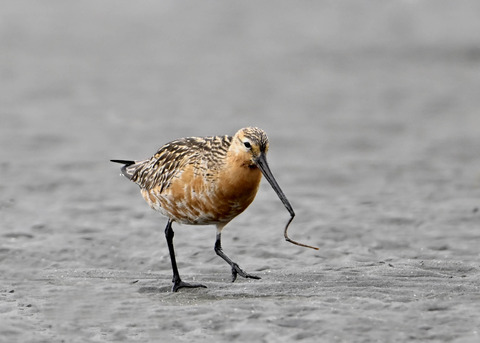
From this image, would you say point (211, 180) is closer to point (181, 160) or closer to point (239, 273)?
point (181, 160)

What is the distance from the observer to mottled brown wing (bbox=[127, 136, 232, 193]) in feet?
28.9

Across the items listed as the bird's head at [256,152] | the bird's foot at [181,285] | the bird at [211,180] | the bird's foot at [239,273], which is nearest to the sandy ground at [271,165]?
the bird's foot at [181,285]

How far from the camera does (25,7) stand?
76.4ft

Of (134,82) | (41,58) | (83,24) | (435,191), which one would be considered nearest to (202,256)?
(435,191)

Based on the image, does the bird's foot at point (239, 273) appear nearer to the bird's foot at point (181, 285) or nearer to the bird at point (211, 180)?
the bird at point (211, 180)

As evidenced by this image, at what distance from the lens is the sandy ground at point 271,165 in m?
7.91

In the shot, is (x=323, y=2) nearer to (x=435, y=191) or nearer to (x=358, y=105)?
(x=358, y=105)

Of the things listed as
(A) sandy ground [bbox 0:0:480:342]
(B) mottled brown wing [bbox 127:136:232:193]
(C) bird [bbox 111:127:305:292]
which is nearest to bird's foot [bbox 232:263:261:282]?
(C) bird [bbox 111:127:305:292]

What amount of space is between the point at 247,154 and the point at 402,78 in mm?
11981

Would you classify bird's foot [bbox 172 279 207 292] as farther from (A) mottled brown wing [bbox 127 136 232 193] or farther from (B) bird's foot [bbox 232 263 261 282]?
(A) mottled brown wing [bbox 127 136 232 193]

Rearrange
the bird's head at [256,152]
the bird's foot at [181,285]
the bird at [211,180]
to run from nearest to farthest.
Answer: the bird's head at [256,152] < the bird at [211,180] < the bird's foot at [181,285]

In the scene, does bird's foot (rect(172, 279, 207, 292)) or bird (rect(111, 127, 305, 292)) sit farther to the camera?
bird's foot (rect(172, 279, 207, 292))

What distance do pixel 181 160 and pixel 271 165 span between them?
557 centimetres

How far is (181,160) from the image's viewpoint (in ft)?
30.2
